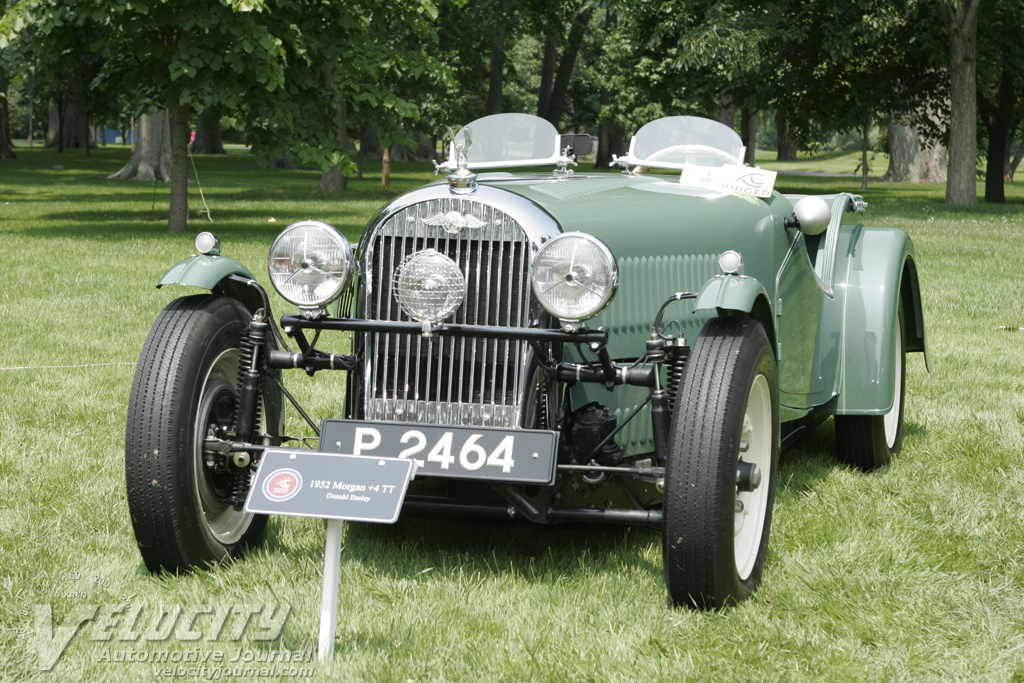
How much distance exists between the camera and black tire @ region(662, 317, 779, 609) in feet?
10.1

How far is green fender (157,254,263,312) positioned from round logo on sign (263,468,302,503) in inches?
28.6

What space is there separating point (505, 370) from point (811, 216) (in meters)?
1.77

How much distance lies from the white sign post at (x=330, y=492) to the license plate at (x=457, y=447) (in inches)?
8.5

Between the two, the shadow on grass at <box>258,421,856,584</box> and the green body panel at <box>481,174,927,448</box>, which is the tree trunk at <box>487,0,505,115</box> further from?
the shadow on grass at <box>258,421,856,584</box>

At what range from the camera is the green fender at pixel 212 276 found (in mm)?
3538

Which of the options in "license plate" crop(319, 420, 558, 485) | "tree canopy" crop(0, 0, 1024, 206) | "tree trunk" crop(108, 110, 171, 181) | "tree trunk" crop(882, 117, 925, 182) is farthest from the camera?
"tree trunk" crop(882, 117, 925, 182)

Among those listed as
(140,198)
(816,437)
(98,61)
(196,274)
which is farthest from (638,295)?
(98,61)

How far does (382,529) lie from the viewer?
4.04 meters

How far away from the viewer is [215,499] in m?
3.59

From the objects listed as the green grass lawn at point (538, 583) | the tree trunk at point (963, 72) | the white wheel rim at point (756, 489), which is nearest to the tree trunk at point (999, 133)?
the tree trunk at point (963, 72)

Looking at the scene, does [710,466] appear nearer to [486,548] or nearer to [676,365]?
[676,365]

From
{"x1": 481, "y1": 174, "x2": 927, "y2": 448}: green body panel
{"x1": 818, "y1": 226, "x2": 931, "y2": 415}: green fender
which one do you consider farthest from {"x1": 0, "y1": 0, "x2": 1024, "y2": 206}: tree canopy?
{"x1": 818, "y1": 226, "x2": 931, "y2": 415}: green fender

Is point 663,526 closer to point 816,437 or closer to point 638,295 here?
point 638,295

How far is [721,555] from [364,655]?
104cm
